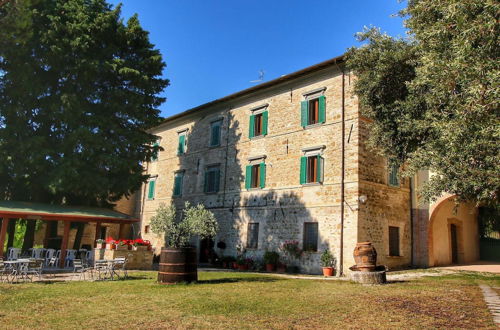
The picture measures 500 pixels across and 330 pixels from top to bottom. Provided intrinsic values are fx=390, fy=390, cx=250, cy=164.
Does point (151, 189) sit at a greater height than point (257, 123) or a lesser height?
lesser

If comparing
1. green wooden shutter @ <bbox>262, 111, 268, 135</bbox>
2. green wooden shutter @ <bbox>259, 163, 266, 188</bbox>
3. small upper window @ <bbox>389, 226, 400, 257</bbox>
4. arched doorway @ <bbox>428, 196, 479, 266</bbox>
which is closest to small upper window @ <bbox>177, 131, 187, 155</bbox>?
green wooden shutter @ <bbox>262, 111, 268, 135</bbox>

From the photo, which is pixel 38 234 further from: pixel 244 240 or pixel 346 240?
pixel 346 240

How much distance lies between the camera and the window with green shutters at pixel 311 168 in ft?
53.8

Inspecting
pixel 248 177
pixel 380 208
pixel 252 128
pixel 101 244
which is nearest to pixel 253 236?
pixel 248 177

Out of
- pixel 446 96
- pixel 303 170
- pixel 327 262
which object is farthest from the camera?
pixel 303 170

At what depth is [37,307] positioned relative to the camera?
729 centimetres

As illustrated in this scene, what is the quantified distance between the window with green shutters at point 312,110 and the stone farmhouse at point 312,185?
1.8 inches

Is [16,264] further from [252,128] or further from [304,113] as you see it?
[304,113]

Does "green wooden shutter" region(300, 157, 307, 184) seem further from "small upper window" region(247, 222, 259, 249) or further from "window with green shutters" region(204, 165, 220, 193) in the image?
"window with green shutters" region(204, 165, 220, 193)

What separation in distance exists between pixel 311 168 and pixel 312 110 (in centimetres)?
265

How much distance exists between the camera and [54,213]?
15320mm

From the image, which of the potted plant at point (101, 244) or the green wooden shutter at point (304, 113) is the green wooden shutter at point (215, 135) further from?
the potted plant at point (101, 244)

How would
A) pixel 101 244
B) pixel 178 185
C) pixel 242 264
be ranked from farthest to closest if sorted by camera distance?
pixel 178 185 → pixel 242 264 → pixel 101 244

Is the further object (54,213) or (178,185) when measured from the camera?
(178,185)
